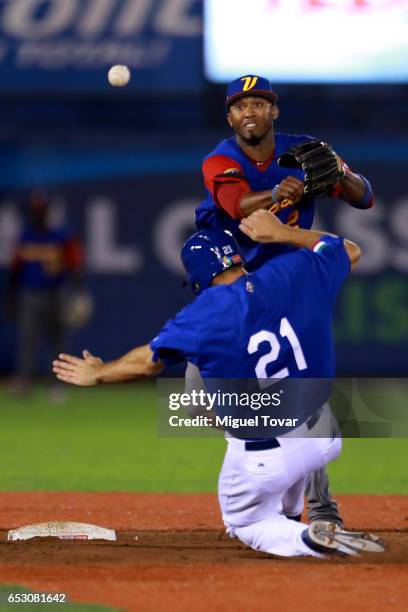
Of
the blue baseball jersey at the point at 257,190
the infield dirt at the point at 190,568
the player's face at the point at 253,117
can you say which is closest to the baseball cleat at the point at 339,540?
the infield dirt at the point at 190,568

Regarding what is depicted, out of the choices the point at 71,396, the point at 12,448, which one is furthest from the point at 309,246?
the point at 71,396

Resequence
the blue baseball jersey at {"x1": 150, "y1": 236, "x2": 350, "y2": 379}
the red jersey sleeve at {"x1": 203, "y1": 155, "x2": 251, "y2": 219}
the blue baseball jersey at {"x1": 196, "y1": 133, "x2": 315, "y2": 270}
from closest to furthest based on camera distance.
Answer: the blue baseball jersey at {"x1": 150, "y1": 236, "x2": 350, "y2": 379}
the red jersey sleeve at {"x1": 203, "y1": 155, "x2": 251, "y2": 219}
the blue baseball jersey at {"x1": 196, "y1": 133, "x2": 315, "y2": 270}

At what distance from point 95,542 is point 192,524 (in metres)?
0.85

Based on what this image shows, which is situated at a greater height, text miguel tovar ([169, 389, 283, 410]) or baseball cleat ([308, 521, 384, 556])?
text miguel tovar ([169, 389, 283, 410])

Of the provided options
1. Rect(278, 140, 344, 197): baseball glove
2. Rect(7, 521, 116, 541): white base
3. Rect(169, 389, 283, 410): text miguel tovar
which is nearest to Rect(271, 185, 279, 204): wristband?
Rect(278, 140, 344, 197): baseball glove

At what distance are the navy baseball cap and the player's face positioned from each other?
0.8 inches

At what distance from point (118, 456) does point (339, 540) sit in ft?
15.3

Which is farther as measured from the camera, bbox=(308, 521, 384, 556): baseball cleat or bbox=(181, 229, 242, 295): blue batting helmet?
bbox=(181, 229, 242, 295): blue batting helmet

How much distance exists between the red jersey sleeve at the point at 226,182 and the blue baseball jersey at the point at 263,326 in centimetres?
76

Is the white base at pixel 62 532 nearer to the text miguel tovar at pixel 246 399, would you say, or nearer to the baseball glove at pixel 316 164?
the text miguel tovar at pixel 246 399

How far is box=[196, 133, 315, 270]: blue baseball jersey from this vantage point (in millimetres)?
6504

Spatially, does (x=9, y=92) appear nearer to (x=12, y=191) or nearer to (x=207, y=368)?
(x=12, y=191)

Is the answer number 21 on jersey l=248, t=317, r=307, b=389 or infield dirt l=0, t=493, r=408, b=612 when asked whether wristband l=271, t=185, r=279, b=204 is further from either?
infield dirt l=0, t=493, r=408, b=612

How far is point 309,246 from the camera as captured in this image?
5.72 metres
